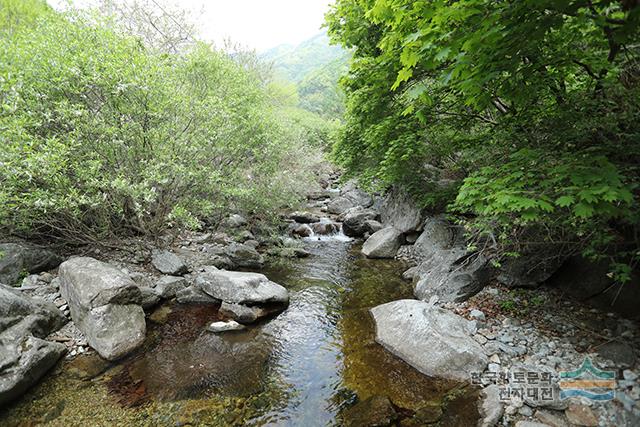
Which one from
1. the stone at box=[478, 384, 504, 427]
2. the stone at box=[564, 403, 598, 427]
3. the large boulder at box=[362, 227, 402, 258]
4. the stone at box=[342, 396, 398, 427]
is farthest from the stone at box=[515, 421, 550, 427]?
the large boulder at box=[362, 227, 402, 258]

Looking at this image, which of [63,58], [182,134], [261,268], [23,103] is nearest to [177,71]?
[182,134]

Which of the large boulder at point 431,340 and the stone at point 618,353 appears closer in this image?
the stone at point 618,353

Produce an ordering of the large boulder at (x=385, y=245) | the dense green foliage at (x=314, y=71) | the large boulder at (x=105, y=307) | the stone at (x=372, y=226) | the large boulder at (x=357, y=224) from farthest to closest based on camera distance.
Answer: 1. the dense green foliage at (x=314, y=71)
2. the large boulder at (x=357, y=224)
3. the stone at (x=372, y=226)
4. the large boulder at (x=385, y=245)
5. the large boulder at (x=105, y=307)

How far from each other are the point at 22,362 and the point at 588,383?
8.63 meters

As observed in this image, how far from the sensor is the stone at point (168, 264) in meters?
8.83

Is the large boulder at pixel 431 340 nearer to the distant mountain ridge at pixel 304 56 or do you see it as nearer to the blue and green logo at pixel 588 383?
the blue and green logo at pixel 588 383

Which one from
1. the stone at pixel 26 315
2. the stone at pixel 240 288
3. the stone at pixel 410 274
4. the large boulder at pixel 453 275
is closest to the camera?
the stone at pixel 26 315

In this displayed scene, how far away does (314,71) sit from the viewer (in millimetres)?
77375

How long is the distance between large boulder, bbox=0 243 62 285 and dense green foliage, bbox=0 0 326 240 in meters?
0.55

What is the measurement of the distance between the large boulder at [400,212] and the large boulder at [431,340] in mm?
5571

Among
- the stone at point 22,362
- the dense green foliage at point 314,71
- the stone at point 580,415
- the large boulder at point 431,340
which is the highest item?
the dense green foliage at point 314,71

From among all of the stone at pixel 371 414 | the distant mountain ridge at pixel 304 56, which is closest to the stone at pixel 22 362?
the stone at pixel 371 414

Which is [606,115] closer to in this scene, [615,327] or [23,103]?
[615,327]

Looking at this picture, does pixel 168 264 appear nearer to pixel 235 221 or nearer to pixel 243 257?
pixel 243 257
